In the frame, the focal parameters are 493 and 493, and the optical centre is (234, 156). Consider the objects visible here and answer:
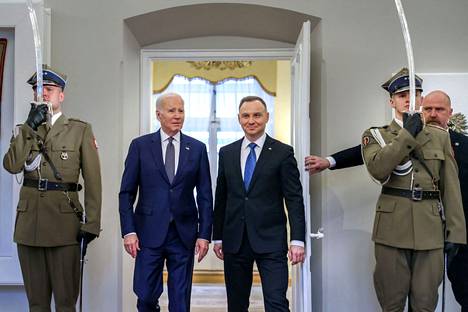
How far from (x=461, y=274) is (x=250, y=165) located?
1334 millimetres

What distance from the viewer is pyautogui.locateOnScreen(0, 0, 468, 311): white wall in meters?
3.20

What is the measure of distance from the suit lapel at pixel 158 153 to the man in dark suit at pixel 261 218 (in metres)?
0.34

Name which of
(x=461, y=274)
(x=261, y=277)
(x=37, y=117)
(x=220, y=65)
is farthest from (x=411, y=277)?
(x=220, y=65)

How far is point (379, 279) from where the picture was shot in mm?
2438

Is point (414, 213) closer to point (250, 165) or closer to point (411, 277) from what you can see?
point (411, 277)

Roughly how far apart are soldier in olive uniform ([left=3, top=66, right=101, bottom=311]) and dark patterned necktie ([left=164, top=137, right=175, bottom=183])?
372mm

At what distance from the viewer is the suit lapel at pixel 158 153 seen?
8.39ft

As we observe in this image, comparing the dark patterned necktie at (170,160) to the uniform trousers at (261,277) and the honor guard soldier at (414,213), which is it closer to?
the uniform trousers at (261,277)

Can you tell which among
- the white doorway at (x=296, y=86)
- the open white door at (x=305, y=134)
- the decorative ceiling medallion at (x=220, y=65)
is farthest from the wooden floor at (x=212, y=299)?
the decorative ceiling medallion at (x=220, y=65)

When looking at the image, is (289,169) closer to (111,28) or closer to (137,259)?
(137,259)

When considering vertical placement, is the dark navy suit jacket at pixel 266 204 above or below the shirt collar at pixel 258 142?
below

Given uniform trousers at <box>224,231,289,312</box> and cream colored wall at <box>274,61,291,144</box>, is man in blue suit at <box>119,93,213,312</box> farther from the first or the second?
cream colored wall at <box>274,61,291,144</box>

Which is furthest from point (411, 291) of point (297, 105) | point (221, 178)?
point (297, 105)

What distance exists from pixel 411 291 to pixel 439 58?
5.34ft
